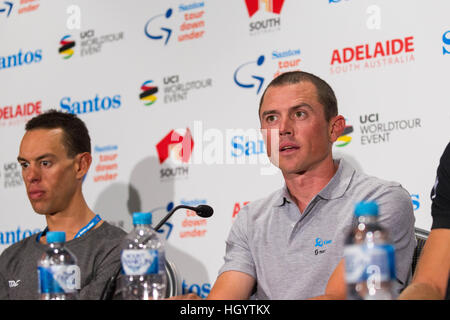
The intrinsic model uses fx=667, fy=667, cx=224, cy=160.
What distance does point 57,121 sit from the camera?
2.58 metres

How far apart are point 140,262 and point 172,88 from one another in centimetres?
195

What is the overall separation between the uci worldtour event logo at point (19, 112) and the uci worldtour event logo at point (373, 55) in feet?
5.81

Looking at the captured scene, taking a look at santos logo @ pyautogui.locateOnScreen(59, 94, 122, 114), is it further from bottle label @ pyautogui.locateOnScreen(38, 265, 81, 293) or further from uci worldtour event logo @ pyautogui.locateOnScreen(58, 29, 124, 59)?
bottle label @ pyautogui.locateOnScreen(38, 265, 81, 293)

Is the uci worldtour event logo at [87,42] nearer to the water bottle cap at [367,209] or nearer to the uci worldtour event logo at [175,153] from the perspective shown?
the uci worldtour event logo at [175,153]

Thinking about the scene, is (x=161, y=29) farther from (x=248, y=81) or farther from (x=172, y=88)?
(x=248, y=81)

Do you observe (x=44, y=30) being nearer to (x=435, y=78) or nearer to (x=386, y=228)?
(x=435, y=78)

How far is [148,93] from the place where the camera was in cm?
338

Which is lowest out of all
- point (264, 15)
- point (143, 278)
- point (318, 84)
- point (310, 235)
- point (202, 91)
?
point (143, 278)

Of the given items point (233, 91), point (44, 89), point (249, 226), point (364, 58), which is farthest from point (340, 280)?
point (44, 89)

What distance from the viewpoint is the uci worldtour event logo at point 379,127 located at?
2.63 metres

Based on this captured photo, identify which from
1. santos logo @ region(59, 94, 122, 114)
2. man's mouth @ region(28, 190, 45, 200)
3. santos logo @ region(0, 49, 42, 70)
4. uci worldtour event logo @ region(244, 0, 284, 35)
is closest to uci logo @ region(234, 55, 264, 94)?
uci worldtour event logo @ region(244, 0, 284, 35)

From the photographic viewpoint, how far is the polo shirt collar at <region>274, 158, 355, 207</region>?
2031 mm

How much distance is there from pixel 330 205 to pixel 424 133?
2.53 feet

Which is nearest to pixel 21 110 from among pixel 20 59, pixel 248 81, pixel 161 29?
pixel 20 59
